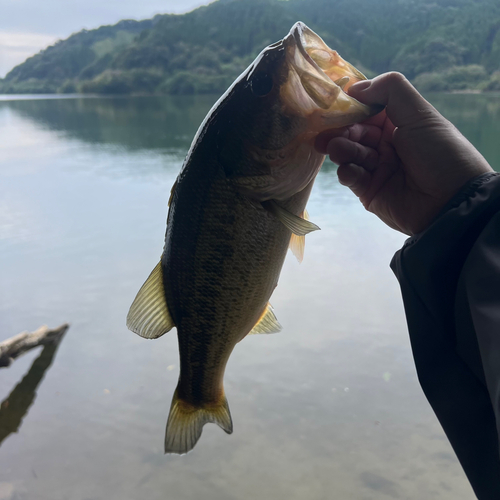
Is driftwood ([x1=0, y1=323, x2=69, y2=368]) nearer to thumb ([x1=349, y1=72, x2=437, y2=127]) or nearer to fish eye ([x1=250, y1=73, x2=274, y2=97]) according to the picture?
fish eye ([x1=250, y1=73, x2=274, y2=97])

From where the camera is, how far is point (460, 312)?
46.5 inches

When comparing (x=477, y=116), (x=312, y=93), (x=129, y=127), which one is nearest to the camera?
(x=312, y=93)

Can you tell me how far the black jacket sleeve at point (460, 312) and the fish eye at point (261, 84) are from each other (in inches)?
24.4

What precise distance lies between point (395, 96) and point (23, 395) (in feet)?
13.0

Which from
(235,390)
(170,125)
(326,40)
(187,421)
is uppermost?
(326,40)

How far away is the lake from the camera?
2818 millimetres

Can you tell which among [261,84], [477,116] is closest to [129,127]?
[477,116]

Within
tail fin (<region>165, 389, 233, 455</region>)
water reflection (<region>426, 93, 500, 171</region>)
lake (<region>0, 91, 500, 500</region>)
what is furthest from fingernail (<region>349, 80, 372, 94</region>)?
water reflection (<region>426, 93, 500, 171</region>)

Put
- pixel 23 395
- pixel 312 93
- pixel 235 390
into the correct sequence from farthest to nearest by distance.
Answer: pixel 23 395, pixel 235 390, pixel 312 93

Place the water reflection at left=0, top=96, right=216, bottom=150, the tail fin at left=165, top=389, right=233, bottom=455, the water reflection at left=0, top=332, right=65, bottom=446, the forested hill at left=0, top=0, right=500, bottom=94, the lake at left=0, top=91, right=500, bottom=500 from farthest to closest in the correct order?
the forested hill at left=0, top=0, right=500, bottom=94 → the water reflection at left=0, top=96, right=216, bottom=150 → the water reflection at left=0, top=332, right=65, bottom=446 → the lake at left=0, top=91, right=500, bottom=500 → the tail fin at left=165, top=389, right=233, bottom=455

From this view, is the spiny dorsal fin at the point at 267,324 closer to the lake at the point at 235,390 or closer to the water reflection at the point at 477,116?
the lake at the point at 235,390

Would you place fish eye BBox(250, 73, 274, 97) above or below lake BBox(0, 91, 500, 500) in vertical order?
above

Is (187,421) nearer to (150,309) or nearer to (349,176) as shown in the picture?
(150,309)

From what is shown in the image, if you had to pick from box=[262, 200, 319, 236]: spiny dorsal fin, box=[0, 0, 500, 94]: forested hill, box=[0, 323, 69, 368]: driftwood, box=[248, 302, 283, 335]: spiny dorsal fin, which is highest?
box=[0, 0, 500, 94]: forested hill
